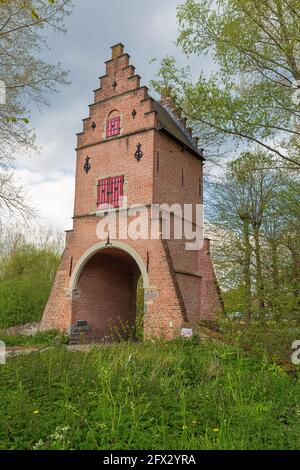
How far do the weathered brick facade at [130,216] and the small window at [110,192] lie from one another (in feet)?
0.82

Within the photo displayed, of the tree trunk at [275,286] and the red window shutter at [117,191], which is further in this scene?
the red window shutter at [117,191]

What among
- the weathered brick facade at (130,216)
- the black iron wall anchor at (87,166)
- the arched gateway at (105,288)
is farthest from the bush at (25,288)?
the black iron wall anchor at (87,166)

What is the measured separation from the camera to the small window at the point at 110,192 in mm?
14648

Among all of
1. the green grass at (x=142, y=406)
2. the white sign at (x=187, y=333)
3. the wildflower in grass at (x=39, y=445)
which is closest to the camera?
the wildflower in grass at (x=39, y=445)

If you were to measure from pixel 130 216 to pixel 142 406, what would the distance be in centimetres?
956

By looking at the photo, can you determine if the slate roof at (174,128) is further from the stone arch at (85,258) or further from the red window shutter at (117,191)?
the stone arch at (85,258)

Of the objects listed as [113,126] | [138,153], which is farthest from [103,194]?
[113,126]

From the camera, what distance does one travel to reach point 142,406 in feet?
16.5

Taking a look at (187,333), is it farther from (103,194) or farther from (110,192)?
(103,194)

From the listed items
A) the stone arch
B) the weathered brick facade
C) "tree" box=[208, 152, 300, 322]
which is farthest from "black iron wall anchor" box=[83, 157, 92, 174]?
"tree" box=[208, 152, 300, 322]

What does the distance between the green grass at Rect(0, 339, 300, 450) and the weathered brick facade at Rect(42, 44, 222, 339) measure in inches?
229

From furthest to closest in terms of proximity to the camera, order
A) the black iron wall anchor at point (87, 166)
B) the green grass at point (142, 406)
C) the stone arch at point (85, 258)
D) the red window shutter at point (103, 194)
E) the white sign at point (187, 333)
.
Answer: the black iron wall anchor at point (87, 166) < the red window shutter at point (103, 194) < the stone arch at point (85, 258) < the white sign at point (187, 333) < the green grass at point (142, 406)

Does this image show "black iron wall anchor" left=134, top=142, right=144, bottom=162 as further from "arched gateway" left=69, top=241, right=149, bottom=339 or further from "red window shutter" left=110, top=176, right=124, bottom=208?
"arched gateway" left=69, top=241, right=149, bottom=339
